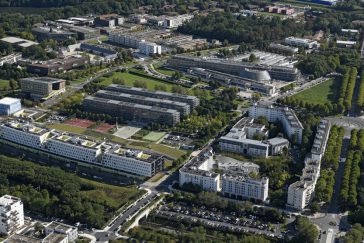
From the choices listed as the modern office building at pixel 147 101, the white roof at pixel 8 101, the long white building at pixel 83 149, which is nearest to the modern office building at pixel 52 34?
the modern office building at pixel 147 101

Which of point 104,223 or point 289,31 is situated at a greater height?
point 289,31

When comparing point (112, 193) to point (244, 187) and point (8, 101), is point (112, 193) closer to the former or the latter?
point (244, 187)

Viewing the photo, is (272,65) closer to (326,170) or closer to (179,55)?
(179,55)

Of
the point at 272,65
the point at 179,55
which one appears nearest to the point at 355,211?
the point at 272,65

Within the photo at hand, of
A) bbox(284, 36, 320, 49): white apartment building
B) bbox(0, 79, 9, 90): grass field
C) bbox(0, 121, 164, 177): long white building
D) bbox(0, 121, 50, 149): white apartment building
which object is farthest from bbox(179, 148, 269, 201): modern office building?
bbox(284, 36, 320, 49): white apartment building

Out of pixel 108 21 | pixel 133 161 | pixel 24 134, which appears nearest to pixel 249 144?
pixel 133 161

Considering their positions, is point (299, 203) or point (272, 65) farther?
point (272, 65)
